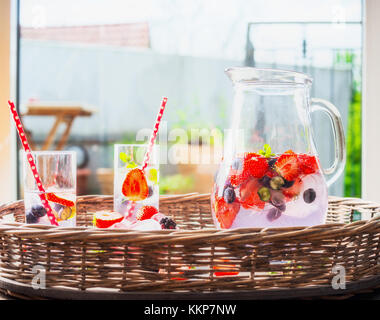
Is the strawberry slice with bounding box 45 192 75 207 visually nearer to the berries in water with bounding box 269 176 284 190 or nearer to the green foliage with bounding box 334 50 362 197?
the berries in water with bounding box 269 176 284 190

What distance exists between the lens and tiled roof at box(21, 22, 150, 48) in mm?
2971

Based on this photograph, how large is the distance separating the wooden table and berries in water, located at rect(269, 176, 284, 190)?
2.58 meters

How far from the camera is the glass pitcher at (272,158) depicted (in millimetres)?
789

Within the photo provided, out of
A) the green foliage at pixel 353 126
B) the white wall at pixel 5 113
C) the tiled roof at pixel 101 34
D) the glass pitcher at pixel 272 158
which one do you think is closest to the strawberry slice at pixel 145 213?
Result: the glass pitcher at pixel 272 158

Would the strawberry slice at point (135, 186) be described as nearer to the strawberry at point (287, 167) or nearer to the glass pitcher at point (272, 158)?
the glass pitcher at point (272, 158)

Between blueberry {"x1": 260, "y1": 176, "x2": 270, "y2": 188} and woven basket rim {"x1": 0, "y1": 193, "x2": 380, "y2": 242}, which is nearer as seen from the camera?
woven basket rim {"x1": 0, "y1": 193, "x2": 380, "y2": 242}

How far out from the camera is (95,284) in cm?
63

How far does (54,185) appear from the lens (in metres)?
0.90

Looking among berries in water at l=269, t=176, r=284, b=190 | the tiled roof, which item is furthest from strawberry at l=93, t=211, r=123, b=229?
the tiled roof

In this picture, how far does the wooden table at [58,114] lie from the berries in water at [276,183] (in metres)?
2.58

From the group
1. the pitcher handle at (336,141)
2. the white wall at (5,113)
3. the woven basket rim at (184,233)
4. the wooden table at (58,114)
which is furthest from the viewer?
the wooden table at (58,114)
